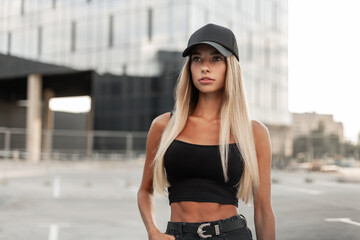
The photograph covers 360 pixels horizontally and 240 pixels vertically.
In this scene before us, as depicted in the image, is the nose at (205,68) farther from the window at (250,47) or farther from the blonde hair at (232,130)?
the window at (250,47)

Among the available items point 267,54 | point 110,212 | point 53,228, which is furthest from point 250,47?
point 53,228

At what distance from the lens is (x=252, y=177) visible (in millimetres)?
1936

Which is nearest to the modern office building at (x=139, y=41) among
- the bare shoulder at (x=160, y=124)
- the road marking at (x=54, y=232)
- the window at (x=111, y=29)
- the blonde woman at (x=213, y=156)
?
the window at (x=111, y=29)

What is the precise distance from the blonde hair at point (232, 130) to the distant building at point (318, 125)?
1387 cm

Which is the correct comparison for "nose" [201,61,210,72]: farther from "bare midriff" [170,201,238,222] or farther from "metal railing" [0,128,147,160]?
"metal railing" [0,128,147,160]

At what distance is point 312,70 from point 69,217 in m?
5.56

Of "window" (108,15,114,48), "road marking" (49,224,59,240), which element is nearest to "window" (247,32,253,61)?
"window" (108,15,114,48)

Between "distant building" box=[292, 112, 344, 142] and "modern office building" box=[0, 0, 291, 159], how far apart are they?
113 inches

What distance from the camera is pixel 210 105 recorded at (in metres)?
2.06

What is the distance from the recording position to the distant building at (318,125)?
656 inches

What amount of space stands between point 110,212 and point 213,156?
802 cm

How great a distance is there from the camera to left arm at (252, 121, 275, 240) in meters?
1.96

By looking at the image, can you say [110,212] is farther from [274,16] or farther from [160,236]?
[274,16]

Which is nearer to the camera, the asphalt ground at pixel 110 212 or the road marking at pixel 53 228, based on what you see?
the asphalt ground at pixel 110 212
